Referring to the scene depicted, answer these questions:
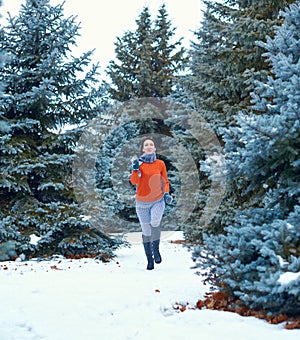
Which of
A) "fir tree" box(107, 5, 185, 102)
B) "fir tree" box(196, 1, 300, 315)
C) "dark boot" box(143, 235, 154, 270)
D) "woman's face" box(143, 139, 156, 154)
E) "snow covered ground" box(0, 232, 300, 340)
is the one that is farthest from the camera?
"fir tree" box(107, 5, 185, 102)

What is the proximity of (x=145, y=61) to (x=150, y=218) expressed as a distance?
14.4 meters

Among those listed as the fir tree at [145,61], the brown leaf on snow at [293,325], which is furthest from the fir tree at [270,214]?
the fir tree at [145,61]

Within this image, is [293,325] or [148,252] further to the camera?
[148,252]

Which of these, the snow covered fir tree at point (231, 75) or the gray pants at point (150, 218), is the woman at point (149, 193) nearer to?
the gray pants at point (150, 218)

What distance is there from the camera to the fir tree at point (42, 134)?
8492 mm

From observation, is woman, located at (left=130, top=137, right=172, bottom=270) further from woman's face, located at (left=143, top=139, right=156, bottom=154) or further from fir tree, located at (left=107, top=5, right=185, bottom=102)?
fir tree, located at (left=107, top=5, right=185, bottom=102)

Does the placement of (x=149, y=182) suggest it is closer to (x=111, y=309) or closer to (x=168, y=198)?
(x=168, y=198)

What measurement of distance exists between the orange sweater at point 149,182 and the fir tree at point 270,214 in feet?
10.1

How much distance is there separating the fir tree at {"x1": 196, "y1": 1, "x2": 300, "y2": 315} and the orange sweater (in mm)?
3073

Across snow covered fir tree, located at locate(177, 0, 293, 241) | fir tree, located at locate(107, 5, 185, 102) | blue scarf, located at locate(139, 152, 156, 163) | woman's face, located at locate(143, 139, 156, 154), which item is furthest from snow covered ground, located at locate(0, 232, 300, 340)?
fir tree, located at locate(107, 5, 185, 102)

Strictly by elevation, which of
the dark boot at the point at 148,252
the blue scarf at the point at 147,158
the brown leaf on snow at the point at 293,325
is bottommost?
the dark boot at the point at 148,252

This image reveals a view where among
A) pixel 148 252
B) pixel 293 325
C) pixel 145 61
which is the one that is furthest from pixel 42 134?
pixel 145 61

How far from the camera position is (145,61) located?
2041 cm

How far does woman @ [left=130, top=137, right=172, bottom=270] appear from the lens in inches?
294
